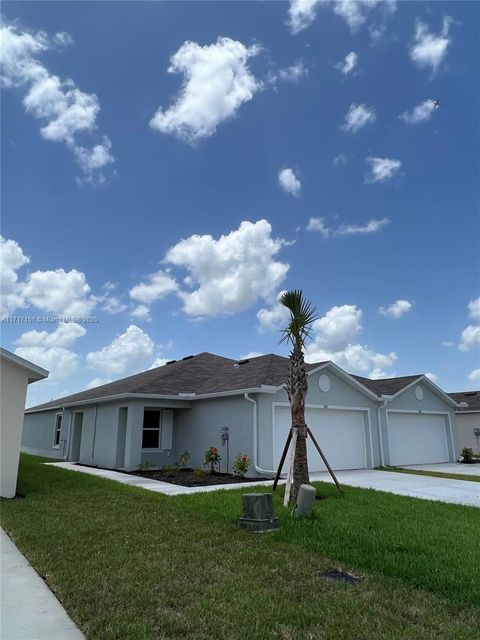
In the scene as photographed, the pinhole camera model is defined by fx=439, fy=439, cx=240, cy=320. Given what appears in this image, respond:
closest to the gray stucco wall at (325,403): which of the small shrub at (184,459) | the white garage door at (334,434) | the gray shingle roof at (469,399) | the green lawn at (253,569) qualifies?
the white garage door at (334,434)

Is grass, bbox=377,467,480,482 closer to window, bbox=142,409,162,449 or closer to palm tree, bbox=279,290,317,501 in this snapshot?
palm tree, bbox=279,290,317,501

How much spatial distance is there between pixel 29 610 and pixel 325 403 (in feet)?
41.9

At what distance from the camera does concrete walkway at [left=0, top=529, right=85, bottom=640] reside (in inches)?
139

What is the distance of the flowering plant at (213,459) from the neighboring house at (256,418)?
0.69 ft

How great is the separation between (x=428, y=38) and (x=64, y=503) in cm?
1474

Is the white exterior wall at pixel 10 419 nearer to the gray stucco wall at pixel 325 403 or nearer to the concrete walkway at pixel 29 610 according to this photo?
the concrete walkway at pixel 29 610

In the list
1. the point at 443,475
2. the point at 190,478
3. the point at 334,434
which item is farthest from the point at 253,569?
the point at 443,475

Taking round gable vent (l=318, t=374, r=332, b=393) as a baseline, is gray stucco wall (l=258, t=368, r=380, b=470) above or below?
below

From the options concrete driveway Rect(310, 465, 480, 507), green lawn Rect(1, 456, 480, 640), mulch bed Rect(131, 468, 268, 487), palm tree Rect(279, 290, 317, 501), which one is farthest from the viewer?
mulch bed Rect(131, 468, 268, 487)

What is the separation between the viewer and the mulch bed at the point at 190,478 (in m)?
12.2

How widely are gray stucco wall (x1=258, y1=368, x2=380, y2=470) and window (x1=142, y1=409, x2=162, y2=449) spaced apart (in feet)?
16.0

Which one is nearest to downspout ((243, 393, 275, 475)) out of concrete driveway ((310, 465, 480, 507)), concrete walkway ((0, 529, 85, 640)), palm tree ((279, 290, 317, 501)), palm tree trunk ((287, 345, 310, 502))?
concrete driveway ((310, 465, 480, 507))

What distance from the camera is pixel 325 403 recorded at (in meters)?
15.7

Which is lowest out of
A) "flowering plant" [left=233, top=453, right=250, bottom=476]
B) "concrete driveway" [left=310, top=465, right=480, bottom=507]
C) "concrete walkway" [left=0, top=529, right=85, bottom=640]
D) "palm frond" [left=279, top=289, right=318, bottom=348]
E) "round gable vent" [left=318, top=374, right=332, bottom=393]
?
"concrete walkway" [left=0, top=529, right=85, bottom=640]
